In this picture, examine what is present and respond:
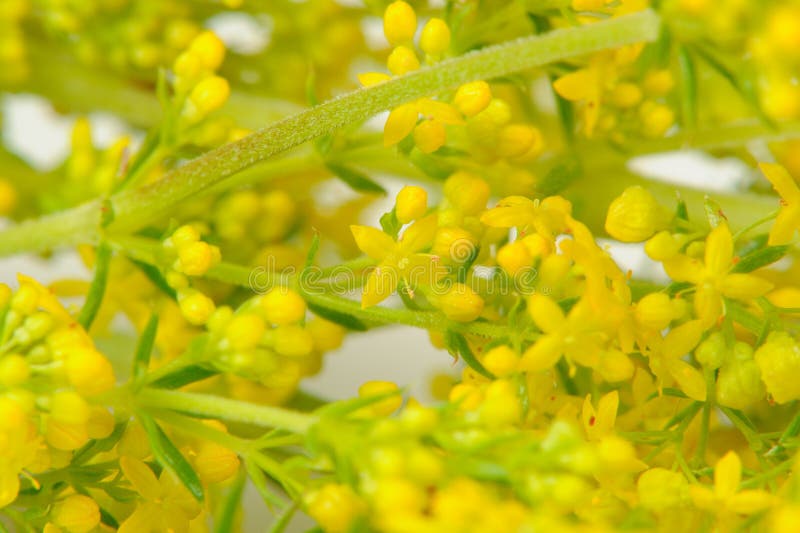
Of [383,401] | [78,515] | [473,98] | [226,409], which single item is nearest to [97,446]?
[78,515]

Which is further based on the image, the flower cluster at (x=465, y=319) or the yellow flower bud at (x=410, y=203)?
the yellow flower bud at (x=410, y=203)

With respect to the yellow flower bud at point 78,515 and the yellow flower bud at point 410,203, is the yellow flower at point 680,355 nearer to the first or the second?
the yellow flower bud at point 410,203

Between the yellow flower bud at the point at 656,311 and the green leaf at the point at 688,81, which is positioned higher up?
the green leaf at the point at 688,81

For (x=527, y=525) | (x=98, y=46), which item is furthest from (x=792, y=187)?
(x=98, y=46)

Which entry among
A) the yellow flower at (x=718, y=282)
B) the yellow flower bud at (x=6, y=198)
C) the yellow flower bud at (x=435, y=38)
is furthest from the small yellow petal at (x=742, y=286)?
the yellow flower bud at (x=6, y=198)

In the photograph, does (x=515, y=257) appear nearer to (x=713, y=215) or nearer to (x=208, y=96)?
(x=713, y=215)

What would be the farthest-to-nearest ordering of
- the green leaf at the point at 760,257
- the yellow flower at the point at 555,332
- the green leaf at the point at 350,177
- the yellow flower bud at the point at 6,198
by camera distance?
the yellow flower bud at the point at 6,198 → the green leaf at the point at 350,177 → the green leaf at the point at 760,257 → the yellow flower at the point at 555,332

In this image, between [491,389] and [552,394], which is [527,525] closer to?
[491,389]
